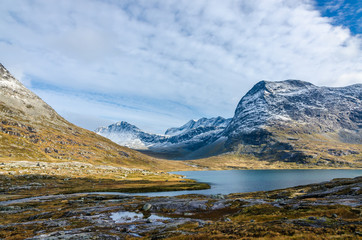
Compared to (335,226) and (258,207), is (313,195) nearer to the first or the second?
(258,207)

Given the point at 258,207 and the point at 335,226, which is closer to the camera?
the point at 335,226

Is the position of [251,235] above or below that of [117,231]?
above

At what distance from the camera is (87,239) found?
29938 mm

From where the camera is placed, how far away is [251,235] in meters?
26.4

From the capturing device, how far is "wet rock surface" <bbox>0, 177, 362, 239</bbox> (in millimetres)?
28169

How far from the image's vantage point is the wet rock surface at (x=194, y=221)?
2817 cm

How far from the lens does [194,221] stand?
4253 centimetres

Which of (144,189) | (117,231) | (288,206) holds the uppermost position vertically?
(288,206)

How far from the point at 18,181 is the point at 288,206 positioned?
128 metres

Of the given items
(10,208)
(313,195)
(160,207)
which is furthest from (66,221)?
(313,195)

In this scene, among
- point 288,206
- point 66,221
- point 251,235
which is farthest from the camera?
point 288,206

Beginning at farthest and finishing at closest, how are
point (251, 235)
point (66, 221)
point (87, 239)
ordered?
point (66, 221) → point (87, 239) → point (251, 235)

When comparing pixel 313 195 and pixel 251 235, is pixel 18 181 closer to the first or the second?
pixel 251 235

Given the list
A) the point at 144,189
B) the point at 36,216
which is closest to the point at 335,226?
the point at 36,216
